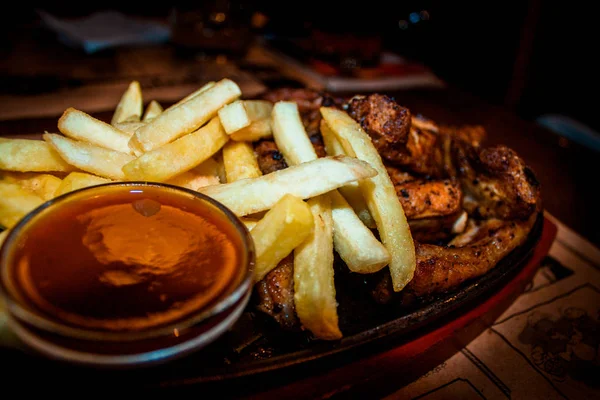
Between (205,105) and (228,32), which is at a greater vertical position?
(205,105)

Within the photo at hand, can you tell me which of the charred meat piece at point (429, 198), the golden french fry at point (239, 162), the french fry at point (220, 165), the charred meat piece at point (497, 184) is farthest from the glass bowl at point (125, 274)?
the charred meat piece at point (497, 184)

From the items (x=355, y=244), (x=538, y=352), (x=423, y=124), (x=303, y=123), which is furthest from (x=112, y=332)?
(x=423, y=124)

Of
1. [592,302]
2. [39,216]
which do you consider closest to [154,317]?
[39,216]

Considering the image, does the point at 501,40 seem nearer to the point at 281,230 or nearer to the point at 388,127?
the point at 388,127

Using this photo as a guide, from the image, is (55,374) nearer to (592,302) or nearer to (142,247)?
(142,247)

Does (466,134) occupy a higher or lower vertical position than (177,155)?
lower

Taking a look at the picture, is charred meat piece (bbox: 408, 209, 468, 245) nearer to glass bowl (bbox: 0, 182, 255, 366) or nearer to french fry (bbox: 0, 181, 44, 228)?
glass bowl (bbox: 0, 182, 255, 366)
